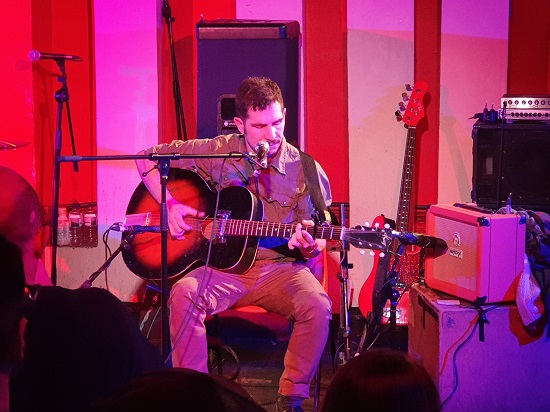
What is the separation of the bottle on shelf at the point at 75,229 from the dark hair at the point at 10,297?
4616mm

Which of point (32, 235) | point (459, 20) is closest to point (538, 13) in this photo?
point (459, 20)

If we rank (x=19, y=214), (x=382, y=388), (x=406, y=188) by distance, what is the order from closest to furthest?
1. (x=382, y=388)
2. (x=19, y=214)
3. (x=406, y=188)

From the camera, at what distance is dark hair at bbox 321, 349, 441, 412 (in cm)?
143

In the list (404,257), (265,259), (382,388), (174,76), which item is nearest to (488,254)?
(265,259)

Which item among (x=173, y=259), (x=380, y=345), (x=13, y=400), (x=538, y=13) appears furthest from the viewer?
(x=538, y=13)

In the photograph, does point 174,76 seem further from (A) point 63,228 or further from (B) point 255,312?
(B) point 255,312

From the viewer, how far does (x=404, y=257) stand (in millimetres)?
5402

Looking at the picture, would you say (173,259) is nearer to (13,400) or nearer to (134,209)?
(134,209)

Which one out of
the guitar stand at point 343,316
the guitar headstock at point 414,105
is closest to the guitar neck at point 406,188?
the guitar headstock at point 414,105

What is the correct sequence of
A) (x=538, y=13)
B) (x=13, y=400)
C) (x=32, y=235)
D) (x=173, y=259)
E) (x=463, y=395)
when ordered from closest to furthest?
(x=13, y=400) → (x=32, y=235) → (x=463, y=395) → (x=173, y=259) → (x=538, y=13)

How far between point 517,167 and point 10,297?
11.8 feet

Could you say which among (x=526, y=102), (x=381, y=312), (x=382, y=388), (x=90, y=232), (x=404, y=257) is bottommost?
(x=381, y=312)

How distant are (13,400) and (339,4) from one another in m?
4.59

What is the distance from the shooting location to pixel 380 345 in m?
5.07
